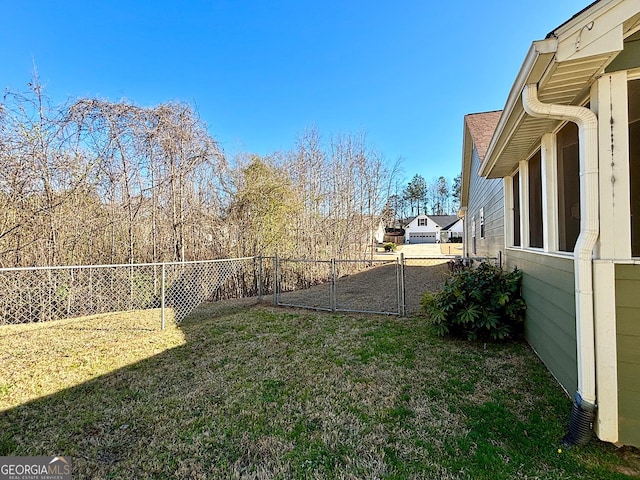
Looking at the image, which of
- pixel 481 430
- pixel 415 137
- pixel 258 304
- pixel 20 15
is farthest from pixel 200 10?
pixel 415 137

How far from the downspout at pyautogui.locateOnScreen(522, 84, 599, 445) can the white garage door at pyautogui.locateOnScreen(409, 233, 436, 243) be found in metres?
40.9

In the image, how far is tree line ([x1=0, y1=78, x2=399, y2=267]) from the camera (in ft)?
16.4

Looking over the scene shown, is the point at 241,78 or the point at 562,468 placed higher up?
the point at 241,78

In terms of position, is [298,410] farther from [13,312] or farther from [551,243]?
[13,312]

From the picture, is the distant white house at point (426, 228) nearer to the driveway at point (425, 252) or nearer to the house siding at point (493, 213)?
the driveway at point (425, 252)

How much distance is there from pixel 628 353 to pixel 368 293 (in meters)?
6.28

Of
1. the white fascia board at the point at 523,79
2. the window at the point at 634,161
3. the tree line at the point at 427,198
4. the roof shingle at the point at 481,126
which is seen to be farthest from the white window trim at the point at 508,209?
the tree line at the point at 427,198

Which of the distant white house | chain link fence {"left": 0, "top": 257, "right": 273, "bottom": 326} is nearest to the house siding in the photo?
chain link fence {"left": 0, "top": 257, "right": 273, "bottom": 326}

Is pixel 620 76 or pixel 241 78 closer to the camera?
pixel 620 76

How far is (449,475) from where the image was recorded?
1.75m

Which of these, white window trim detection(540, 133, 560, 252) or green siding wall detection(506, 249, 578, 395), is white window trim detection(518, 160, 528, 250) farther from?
white window trim detection(540, 133, 560, 252)

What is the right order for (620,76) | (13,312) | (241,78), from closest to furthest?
(620,76)
(13,312)
(241,78)

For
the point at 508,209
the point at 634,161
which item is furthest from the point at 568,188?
the point at 508,209

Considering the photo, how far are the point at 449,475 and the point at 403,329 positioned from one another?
10.2 ft
